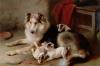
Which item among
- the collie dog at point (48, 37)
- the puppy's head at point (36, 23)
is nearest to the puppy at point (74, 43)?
the collie dog at point (48, 37)

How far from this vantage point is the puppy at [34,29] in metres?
1.83

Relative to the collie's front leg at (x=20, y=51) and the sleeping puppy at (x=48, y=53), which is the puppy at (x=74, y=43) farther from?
the collie's front leg at (x=20, y=51)

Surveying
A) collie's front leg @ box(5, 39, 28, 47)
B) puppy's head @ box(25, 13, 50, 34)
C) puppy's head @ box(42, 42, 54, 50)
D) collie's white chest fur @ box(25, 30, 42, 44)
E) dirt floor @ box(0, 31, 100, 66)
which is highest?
puppy's head @ box(25, 13, 50, 34)

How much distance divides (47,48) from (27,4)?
29 centimetres

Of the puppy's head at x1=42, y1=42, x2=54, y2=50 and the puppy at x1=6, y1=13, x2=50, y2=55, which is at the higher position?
the puppy at x1=6, y1=13, x2=50, y2=55

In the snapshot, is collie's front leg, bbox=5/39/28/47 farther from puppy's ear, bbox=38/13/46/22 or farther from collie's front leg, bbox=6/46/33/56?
puppy's ear, bbox=38/13/46/22

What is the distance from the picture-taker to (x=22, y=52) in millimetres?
1849

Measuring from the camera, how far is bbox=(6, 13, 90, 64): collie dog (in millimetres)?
1822

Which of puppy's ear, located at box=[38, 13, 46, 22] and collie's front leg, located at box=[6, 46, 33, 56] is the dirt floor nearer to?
collie's front leg, located at box=[6, 46, 33, 56]

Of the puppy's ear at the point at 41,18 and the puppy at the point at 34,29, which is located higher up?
the puppy's ear at the point at 41,18

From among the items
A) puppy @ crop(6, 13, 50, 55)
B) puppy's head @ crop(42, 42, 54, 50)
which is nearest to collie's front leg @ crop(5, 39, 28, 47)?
puppy @ crop(6, 13, 50, 55)

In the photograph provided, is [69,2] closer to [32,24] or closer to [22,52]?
[32,24]

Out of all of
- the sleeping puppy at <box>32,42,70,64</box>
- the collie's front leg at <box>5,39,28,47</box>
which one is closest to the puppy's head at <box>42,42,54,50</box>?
the sleeping puppy at <box>32,42,70,64</box>

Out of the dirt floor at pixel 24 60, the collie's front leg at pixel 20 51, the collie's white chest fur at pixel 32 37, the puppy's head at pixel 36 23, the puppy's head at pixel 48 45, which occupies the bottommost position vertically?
the dirt floor at pixel 24 60
